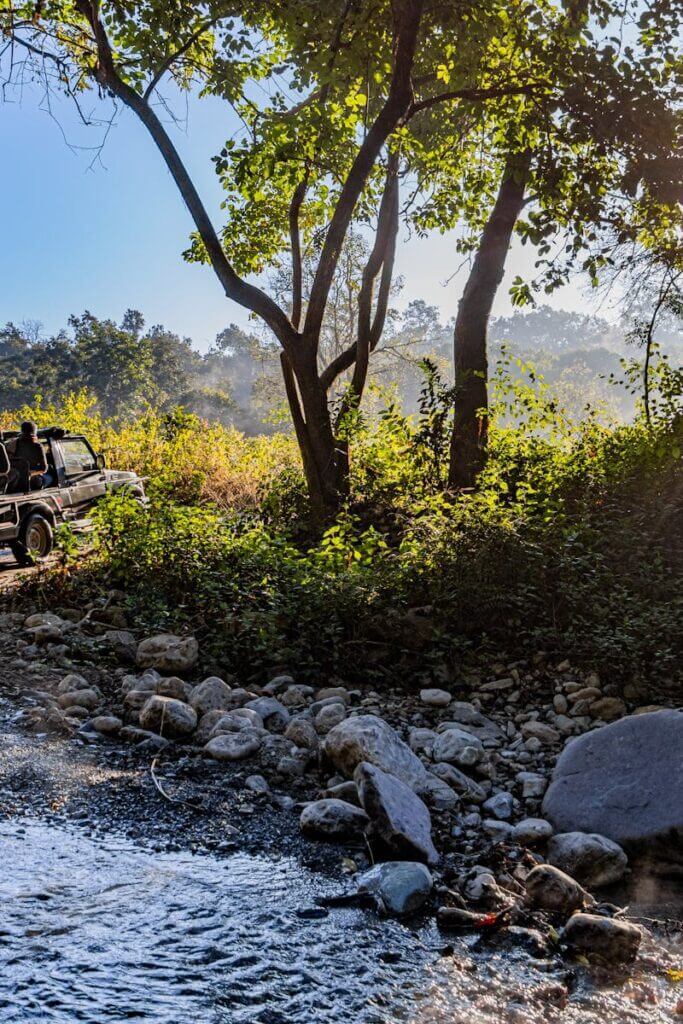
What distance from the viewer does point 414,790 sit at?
454 cm

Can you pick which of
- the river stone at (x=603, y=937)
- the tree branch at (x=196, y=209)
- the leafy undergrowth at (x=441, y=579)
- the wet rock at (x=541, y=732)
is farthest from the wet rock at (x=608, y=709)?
the tree branch at (x=196, y=209)

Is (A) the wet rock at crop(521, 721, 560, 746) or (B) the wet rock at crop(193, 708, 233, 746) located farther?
(A) the wet rock at crop(521, 721, 560, 746)

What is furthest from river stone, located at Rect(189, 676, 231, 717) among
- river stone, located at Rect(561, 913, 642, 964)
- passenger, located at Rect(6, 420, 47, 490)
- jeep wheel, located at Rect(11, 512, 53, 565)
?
passenger, located at Rect(6, 420, 47, 490)

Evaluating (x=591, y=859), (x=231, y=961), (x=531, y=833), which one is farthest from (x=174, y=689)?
(x=591, y=859)

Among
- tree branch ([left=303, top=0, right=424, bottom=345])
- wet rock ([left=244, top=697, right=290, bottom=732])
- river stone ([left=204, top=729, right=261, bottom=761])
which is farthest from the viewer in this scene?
tree branch ([left=303, top=0, right=424, bottom=345])

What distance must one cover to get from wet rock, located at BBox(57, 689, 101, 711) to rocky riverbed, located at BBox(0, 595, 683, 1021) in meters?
0.02

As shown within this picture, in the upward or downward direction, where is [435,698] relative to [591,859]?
upward

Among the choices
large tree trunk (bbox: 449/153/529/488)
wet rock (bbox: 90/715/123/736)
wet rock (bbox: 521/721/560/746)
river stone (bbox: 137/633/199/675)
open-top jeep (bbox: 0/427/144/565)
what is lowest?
wet rock (bbox: 521/721/560/746)

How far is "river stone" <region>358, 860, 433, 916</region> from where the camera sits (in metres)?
3.50

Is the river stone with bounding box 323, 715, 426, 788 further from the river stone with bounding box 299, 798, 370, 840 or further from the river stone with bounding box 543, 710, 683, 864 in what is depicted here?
the river stone with bounding box 543, 710, 683, 864

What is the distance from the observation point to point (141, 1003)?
277 cm

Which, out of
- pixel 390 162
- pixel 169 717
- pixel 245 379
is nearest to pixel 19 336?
pixel 245 379

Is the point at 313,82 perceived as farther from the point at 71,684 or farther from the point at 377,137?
the point at 71,684

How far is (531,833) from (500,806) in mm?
327
